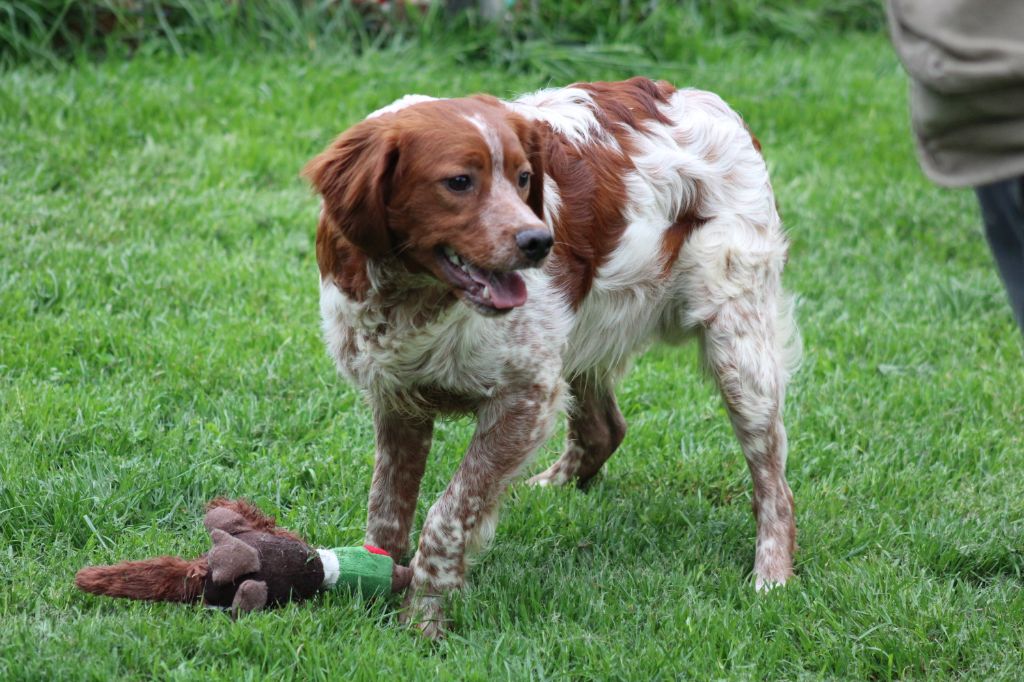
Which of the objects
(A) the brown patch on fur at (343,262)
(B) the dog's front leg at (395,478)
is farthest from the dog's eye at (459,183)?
(B) the dog's front leg at (395,478)

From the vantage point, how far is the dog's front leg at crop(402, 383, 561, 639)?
12.1 ft

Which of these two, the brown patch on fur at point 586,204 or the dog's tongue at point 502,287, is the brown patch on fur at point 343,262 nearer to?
the dog's tongue at point 502,287

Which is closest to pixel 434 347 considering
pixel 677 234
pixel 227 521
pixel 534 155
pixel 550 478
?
pixel 534 155

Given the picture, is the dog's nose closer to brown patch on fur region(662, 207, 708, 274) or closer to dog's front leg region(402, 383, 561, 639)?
dog's front leg region(402, 383, 561, 639)

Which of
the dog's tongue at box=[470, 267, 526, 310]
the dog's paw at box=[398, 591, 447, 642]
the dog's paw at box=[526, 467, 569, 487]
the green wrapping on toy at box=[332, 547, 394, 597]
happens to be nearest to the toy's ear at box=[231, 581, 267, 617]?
the green wrapping on toy at box=[332, 547, 394, 597]

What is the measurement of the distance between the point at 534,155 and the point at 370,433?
5.13 feet

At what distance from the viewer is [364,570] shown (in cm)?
364

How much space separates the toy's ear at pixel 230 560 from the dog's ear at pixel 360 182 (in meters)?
0.87

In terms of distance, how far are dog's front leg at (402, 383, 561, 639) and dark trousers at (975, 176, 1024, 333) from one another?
1.65 m

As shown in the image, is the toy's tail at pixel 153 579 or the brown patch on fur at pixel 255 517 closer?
the toy's tail at pixel 153 579

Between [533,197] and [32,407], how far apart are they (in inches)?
81.3

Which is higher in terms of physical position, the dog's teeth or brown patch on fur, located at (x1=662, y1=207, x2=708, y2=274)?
the dog's teeth

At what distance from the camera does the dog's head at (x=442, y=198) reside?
3.38 m

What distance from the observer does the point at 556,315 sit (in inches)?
151
